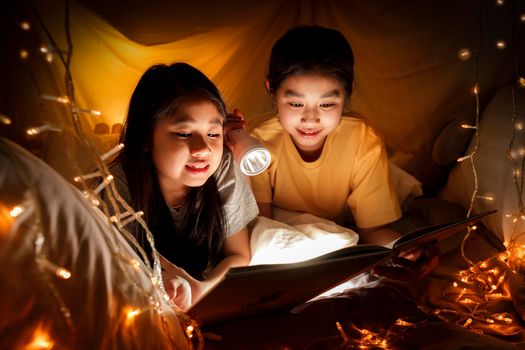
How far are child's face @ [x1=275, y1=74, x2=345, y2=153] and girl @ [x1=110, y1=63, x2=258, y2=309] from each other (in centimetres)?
20

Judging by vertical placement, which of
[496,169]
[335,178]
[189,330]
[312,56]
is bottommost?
[189,330]

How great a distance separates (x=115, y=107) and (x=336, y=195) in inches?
31.6

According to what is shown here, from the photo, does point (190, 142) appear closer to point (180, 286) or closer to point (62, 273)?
point (180, 286)

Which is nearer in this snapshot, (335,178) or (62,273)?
(62,273)

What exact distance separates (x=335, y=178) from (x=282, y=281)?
0.71m

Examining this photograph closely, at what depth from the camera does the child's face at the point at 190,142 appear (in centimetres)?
107

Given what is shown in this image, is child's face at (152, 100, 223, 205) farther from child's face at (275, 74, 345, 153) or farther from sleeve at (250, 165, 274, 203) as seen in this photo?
sleeve at (250, 165, 274, 203)

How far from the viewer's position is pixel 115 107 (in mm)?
1570

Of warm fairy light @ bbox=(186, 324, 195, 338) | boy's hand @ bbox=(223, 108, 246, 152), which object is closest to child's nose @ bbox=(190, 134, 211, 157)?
boy's hand @ bbox=(223, 108, 246, 152)

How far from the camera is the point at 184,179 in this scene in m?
1.11

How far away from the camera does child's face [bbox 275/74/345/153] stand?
1.24 m

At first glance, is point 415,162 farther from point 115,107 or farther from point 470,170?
point 115,107

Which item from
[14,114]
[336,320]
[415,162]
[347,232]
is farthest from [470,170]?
[14,114]

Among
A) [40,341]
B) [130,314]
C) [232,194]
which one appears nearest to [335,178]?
[232,194]
